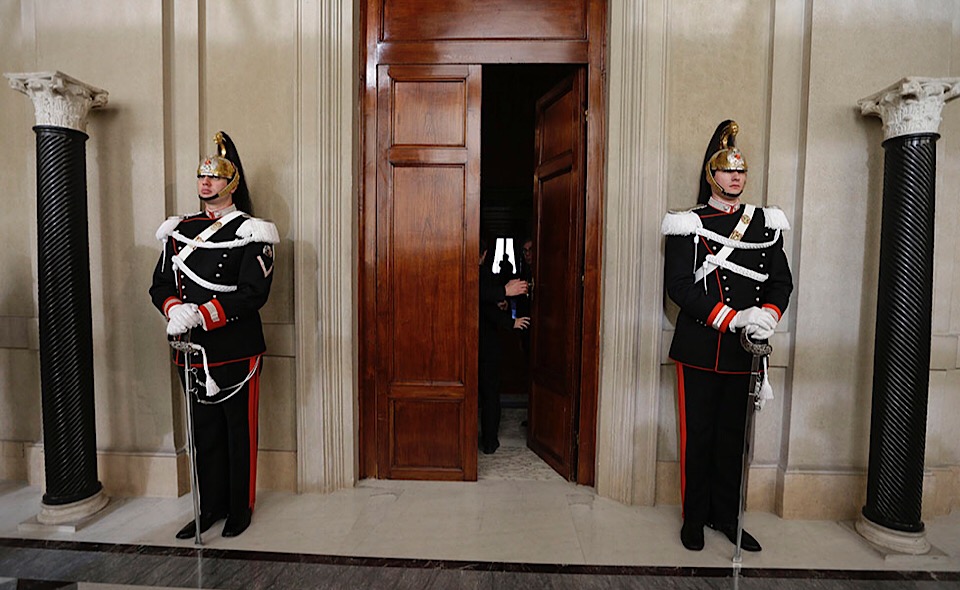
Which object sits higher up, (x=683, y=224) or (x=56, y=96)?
(x=56, y=96)

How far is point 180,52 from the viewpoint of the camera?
2980mm

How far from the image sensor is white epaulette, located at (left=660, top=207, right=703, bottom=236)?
97.7 inches

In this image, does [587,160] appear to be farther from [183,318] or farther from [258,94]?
[183,318]

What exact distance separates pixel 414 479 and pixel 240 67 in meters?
2.67

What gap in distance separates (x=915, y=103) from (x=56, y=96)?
13.4 feet

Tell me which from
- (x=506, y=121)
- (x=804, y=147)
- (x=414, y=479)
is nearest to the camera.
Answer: (x=804, y=147)

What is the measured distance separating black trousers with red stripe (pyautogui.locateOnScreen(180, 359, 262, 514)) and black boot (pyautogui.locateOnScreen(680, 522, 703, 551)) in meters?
2.19

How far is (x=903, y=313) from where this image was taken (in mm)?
2455

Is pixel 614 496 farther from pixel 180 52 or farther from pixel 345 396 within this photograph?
pixel 180 52

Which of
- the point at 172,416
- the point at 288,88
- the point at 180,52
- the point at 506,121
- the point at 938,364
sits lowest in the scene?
the point at 172,416

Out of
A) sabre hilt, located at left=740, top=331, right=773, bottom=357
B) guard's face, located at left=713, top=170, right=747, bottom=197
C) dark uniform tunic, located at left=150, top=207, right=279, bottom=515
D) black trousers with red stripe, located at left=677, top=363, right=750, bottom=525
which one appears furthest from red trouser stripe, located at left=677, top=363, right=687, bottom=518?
dark uniform tunic, located at left=150, top=207, right=279, bottom=515

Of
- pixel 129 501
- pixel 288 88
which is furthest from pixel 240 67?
pixel 129 501

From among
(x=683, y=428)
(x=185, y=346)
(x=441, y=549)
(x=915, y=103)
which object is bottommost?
(x=441, y=549)

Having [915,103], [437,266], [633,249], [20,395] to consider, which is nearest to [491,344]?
[437,266]
